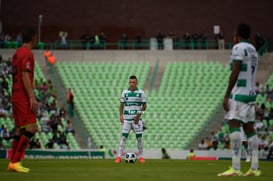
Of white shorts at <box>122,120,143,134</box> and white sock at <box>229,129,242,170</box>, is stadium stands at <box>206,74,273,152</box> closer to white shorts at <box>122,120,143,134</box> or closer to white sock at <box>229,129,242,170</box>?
white shorts at <box>122,120,143,134</box>

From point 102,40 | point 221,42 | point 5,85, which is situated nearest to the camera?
point 5,85

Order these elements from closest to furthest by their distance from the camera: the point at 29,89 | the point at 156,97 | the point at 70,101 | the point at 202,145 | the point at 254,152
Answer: the point at 254,152
the point at 29,89
the point at 202,145
the point at 70,101
the point at 156,97

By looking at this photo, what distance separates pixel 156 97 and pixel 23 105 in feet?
96.0

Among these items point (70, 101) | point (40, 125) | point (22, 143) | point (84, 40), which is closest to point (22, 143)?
point (22, 143)

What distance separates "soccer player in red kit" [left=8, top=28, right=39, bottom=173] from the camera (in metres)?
13.6

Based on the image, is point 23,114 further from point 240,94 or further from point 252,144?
point 252,144

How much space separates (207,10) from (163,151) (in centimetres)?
2073

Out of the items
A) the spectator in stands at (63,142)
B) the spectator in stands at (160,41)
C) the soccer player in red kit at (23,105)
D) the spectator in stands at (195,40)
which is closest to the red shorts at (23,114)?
the soccer player in red kit at (23,105)

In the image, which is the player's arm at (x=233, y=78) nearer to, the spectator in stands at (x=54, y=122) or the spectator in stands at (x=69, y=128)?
the spectator in stands at (x=54, y=122)

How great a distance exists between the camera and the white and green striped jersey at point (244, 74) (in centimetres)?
1285

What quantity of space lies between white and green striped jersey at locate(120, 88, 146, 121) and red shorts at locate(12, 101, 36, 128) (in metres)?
7.74

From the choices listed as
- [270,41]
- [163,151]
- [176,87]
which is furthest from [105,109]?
[270,41]

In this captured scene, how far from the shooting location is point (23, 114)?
13.6m

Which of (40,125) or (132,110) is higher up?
(132,110)
